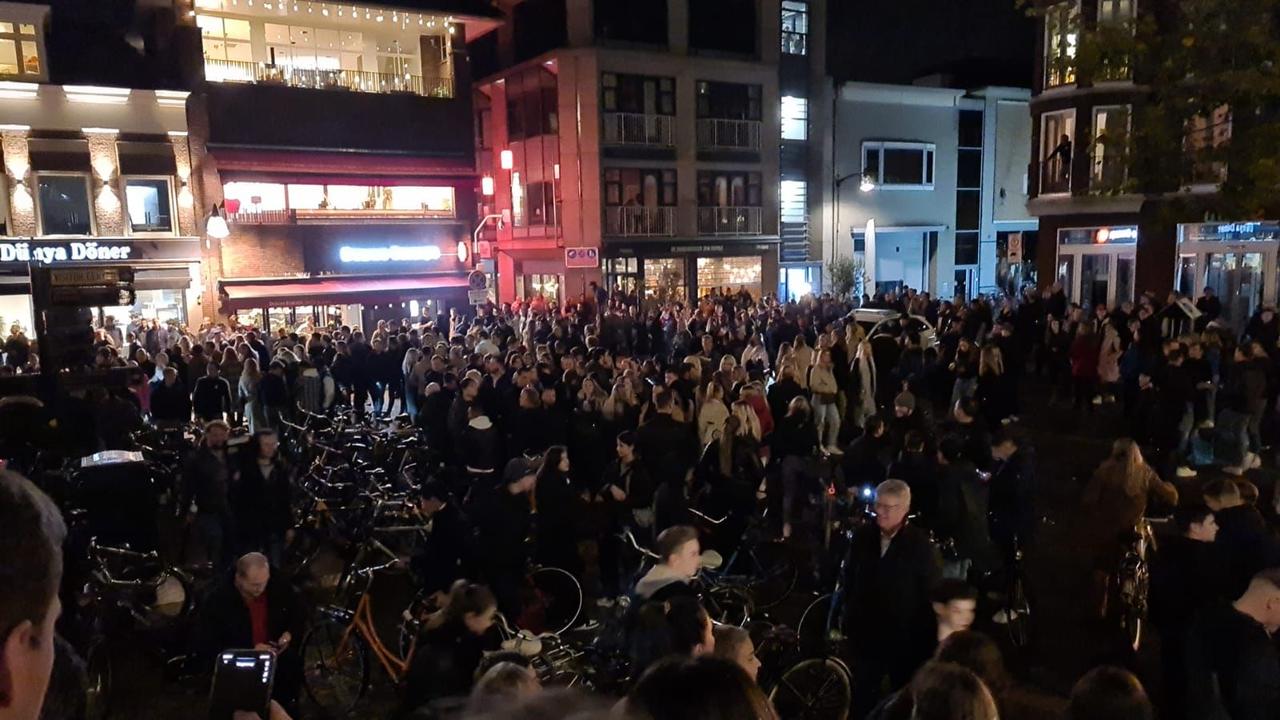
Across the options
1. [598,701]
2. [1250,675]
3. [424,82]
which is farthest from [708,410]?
[424,82]

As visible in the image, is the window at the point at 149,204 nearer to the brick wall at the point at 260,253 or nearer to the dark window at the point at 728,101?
the brick wall at the point at 260,253

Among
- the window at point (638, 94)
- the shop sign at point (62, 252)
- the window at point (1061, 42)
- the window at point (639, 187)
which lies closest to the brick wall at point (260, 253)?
the shop sign at point (62, 252)

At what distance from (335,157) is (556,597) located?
2129 cm

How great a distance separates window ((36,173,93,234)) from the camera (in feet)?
72.2

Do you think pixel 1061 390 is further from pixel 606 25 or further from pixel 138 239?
pixel 138 239

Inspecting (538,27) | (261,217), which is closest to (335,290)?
(261,217)

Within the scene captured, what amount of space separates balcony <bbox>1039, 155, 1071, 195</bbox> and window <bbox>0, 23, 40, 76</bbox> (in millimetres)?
27901

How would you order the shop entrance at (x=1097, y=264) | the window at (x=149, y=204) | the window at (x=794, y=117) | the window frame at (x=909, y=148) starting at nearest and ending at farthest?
the window at (x=149, y=204) → the shop entrance at (x=1097, y=264) → the window at (x=794, y=117) → the window frame at (x=909, y=148)

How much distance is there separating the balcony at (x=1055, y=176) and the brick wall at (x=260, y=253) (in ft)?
73.6

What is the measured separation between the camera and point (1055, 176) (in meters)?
26.9

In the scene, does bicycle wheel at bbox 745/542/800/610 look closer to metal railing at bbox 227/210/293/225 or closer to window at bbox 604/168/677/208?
metal railing at bbox 227/210/293/225

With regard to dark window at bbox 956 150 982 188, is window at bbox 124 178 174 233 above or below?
below

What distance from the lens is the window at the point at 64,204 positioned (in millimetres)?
22016

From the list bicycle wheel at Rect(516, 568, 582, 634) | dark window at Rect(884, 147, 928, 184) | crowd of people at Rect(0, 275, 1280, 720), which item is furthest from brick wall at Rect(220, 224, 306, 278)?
dark window at Rect(884, 147, 928, 184)
